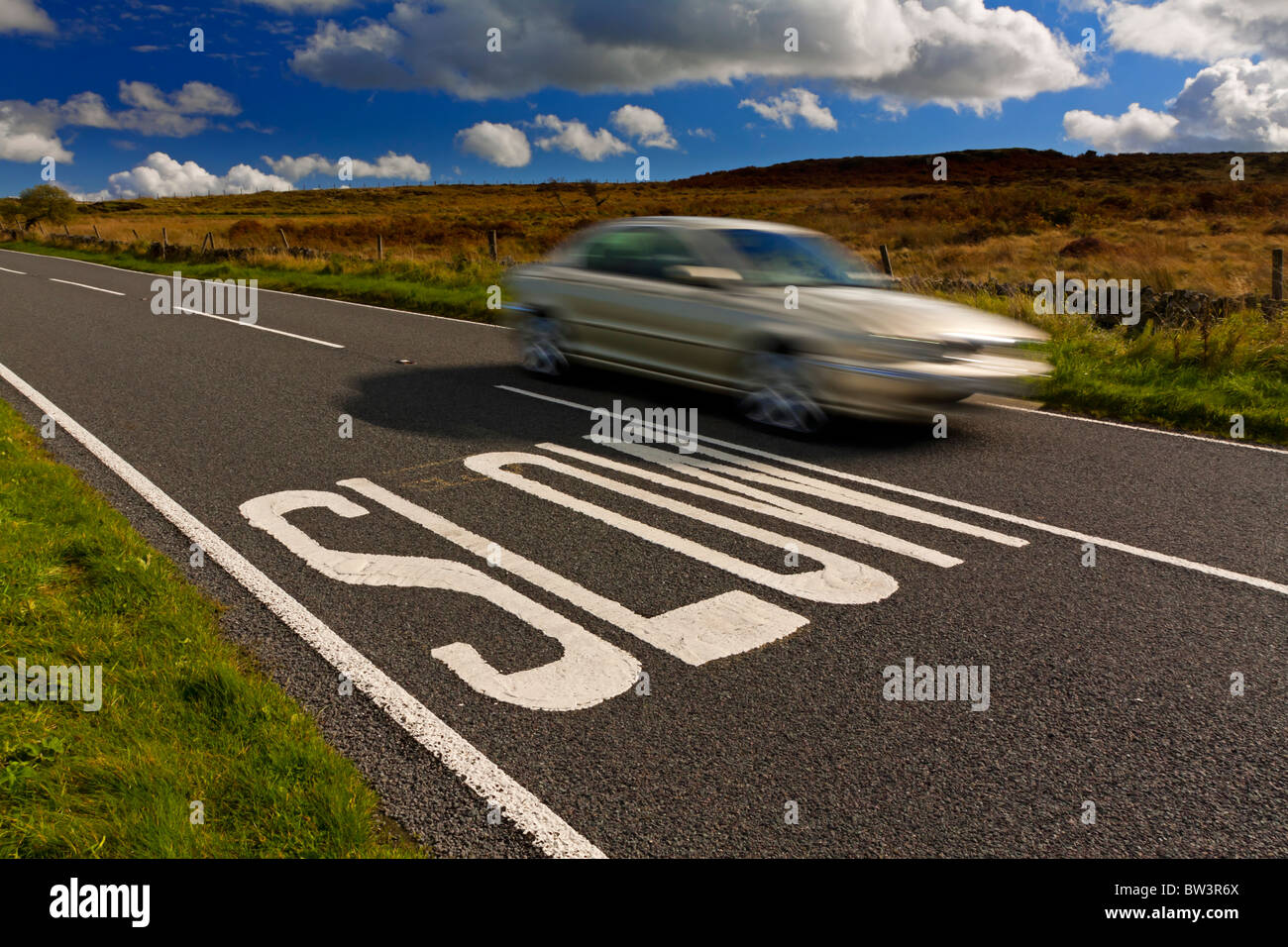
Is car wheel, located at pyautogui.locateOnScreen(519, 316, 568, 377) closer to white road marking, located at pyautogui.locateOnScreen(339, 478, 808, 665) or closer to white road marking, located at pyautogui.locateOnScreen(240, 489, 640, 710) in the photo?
white road marking, located at pyautogui.locateOnScreen(240, 489, 640, 710)

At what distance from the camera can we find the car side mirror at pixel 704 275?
7562 millimetres

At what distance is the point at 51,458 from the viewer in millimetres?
6199

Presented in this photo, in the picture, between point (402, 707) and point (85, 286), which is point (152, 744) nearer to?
point (402, 707)

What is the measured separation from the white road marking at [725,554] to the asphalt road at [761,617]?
24mm

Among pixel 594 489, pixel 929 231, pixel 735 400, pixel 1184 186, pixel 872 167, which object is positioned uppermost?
pixel 872 167

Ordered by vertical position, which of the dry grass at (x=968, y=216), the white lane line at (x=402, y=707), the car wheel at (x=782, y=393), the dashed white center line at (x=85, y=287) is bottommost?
the white lane line at (x=402, y=707)

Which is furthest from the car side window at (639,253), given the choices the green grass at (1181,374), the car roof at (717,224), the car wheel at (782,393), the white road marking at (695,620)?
the white road marking at (695,620)

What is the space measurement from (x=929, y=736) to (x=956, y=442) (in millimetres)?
4387

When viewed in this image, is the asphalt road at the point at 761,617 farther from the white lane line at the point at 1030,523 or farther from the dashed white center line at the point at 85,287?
the dashed white center line at the point at 85,287

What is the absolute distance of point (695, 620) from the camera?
3.99 meters

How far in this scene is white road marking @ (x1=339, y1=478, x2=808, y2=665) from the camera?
12.3ft

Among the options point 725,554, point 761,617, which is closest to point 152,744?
point 761,617
